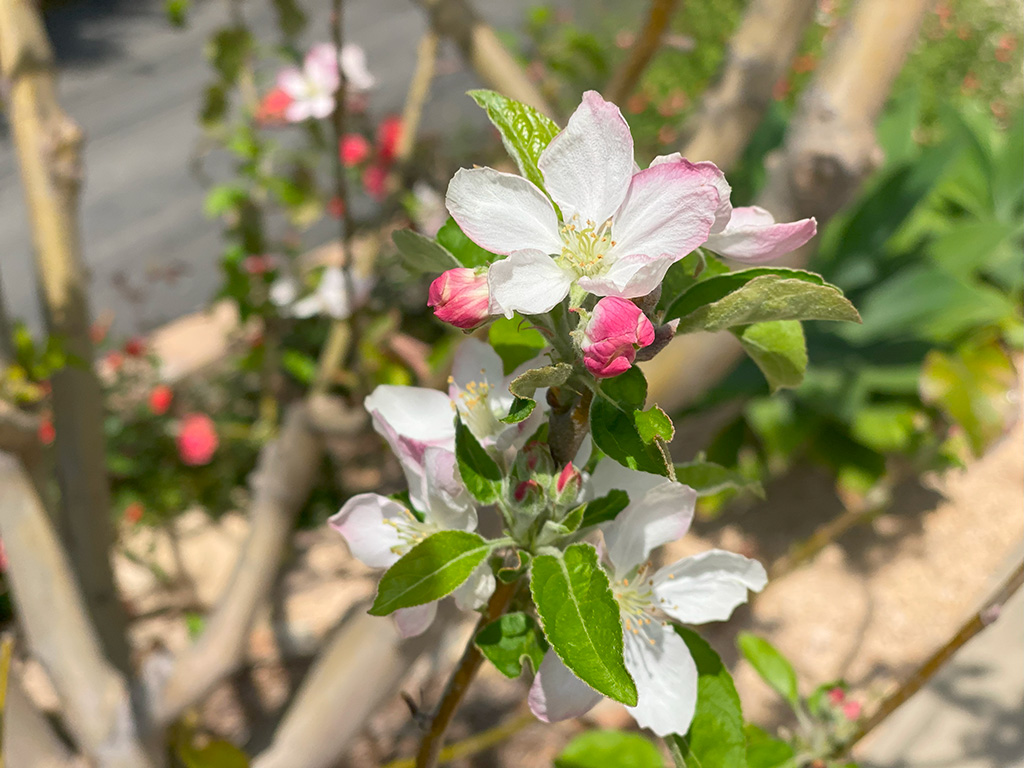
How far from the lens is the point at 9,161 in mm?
4105

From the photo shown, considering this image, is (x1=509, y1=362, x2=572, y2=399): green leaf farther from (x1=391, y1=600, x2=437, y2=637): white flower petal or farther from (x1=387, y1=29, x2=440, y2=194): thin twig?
(x1=387, y1=29, x2=440, y2=194): thin twig

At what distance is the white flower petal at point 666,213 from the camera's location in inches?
15.3

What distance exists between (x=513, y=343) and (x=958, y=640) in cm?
43

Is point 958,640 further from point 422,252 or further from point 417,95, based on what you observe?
point 417,95

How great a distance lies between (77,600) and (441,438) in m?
0.89

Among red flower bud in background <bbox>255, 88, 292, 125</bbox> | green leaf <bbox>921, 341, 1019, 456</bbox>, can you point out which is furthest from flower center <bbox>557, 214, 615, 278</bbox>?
green leaf <bbox>921, 341, 1019, 456</bbox>

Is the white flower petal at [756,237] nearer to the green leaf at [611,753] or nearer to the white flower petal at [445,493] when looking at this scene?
the white flower petal at [445,493]

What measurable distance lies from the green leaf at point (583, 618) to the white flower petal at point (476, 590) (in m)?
0.05

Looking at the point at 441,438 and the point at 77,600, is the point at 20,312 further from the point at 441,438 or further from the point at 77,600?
the point at 441,438

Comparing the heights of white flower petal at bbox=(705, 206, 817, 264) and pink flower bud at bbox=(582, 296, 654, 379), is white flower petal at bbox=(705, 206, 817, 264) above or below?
above

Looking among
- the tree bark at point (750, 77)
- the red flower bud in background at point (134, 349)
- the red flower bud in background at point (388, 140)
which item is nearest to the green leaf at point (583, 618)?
the tree bark at point (750, 77)

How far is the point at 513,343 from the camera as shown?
552 millimetres

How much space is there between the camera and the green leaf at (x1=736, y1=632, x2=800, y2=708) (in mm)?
804

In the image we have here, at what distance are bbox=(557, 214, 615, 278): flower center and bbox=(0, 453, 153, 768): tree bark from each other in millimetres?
985
